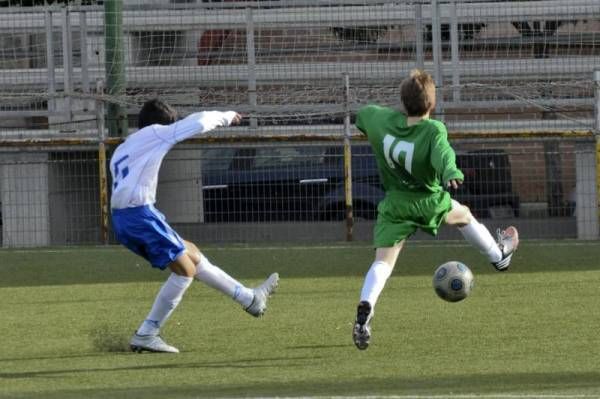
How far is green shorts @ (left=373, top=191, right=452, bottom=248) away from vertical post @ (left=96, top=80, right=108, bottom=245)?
29.6 ft

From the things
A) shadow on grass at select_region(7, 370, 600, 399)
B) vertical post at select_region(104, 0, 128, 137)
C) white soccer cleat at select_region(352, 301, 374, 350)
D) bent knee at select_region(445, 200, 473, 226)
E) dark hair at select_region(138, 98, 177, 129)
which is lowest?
shadow on grass at select_region(7, 370, 600, 399)

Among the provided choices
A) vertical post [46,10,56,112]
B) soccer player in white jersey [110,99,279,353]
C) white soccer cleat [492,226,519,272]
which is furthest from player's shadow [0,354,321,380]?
vertical post [46,10,56,112]

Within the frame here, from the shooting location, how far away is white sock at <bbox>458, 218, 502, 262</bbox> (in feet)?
30.9

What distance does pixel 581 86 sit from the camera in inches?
689

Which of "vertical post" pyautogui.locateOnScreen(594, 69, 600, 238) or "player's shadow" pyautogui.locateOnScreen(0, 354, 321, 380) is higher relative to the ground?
"vertical post" pyautogui.locateOnScreen(594, 69, 600, 238)

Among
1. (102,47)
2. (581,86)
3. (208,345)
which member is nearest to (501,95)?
(581,86)

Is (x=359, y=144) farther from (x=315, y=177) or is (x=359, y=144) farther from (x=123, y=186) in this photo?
(x=123, y=186)

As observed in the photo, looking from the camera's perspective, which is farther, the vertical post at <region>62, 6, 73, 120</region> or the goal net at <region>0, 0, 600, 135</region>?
the vertical post at <region>62, 6, 73, 120</region>

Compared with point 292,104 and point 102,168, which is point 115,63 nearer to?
point 102,168

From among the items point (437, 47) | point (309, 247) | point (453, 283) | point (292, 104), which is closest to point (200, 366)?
point (453, 283)

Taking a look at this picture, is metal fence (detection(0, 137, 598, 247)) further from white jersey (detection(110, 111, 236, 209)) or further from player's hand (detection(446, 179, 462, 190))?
player's hand (detection(446, 179, 462, 190))

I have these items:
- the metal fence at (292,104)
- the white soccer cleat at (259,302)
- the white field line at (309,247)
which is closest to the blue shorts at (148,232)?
the white soccer cleat at (259,302)

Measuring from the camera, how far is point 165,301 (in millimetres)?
9039

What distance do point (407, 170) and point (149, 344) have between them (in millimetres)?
1949
